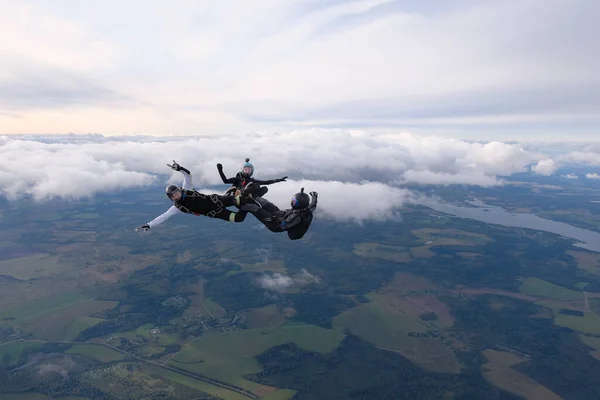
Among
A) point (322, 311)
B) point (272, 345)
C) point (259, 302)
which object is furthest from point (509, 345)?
point (259, 302)

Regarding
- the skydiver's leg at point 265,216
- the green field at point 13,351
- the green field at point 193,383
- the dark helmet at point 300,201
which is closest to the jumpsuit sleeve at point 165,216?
the skydiver's leg at point 265,216

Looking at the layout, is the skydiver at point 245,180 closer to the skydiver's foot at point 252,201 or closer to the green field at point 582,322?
the skydiver's foot at point 252,201

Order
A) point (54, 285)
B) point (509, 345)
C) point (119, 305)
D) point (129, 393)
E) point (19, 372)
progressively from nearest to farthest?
point (129, 393) < point (19, 372) < point (509, 345) < point (119, 305) < point (54, 285)

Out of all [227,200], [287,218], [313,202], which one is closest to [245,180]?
[227,200]

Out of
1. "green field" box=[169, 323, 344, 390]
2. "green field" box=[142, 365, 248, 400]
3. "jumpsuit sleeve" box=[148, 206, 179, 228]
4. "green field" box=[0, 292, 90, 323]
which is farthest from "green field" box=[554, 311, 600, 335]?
"green field" box=[0, 292, 90, 323]

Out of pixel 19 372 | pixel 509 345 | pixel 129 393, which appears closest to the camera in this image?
pixel 129 393

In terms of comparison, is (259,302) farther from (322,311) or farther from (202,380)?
(202,380)

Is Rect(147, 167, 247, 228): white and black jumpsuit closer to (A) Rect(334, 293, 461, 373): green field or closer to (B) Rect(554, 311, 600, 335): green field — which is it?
(A) Rect(334, 293, 461, 373): green field

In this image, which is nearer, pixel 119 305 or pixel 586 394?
pixel 586 394
